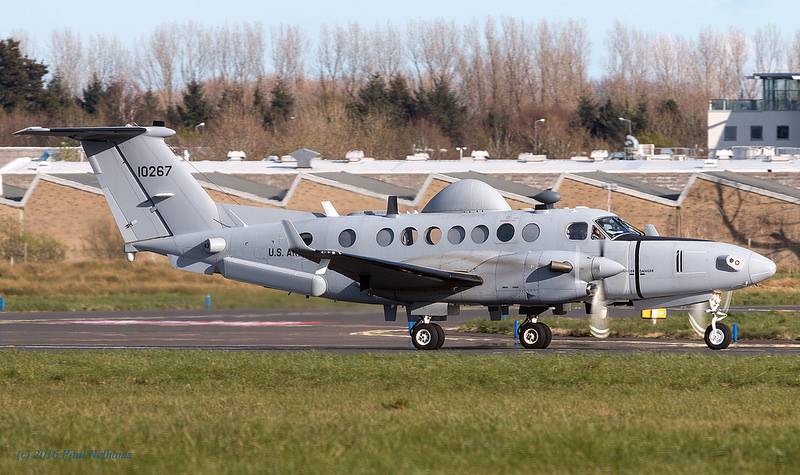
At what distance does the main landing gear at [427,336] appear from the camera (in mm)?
26469

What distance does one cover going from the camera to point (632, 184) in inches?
2832

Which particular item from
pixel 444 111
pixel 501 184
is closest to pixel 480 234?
pixel 501 184

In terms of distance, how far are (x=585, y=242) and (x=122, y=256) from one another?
3225cm

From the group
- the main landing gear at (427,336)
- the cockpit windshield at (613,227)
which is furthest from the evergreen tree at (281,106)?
the cockpit windshield at (613,227)

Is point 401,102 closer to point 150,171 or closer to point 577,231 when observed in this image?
point 150,171

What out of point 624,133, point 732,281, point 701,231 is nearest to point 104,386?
point 732,281

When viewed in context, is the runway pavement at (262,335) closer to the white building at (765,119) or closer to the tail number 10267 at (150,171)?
the tail number 10267 at (150,171)

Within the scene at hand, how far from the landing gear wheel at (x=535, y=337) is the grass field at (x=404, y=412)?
3.30m

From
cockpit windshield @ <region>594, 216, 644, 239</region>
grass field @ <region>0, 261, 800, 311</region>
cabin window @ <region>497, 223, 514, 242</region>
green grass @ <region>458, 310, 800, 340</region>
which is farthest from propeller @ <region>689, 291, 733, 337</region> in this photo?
grass field @ <region>0, 261, 800, 311</region>

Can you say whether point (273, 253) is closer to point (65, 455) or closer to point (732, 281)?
point (732, 281)

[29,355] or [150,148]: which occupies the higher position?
[150,148]

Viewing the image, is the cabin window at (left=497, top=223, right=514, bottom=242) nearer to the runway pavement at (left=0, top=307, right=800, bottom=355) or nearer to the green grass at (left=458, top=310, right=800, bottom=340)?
the runway pavement at (left=0, top=307, right=800, bottom=355)

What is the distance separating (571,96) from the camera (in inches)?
6220

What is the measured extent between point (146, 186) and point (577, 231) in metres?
9.89
